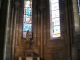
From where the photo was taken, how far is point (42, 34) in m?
11.7

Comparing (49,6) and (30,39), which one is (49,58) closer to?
(30,39)

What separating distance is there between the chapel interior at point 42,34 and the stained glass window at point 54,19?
6.3 inches

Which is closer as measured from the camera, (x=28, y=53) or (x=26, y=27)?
(x=28, y=53)

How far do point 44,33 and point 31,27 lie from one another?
0.99 m

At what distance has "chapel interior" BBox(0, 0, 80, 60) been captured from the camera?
34.4ft

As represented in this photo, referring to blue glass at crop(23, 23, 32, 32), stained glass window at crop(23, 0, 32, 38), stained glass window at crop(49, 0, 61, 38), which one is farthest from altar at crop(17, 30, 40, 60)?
stained glass window at crop(49, 0, 61, 38)

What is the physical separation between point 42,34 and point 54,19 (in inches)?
52.1

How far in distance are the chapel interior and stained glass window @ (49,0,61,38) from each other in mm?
161

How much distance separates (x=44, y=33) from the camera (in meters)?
11.7

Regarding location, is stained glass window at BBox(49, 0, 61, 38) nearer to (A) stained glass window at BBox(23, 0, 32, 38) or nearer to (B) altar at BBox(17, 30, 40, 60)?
(A) stained glass window at BBox(23, 0, 32, 38)

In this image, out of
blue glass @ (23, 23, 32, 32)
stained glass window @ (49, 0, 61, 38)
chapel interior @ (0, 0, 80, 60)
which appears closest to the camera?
chapel interior @ (0, 0, 80, 60)

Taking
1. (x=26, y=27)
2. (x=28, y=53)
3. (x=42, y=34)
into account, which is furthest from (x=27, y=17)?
(x=28, y=53)

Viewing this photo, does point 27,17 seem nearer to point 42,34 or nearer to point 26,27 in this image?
point 26,27

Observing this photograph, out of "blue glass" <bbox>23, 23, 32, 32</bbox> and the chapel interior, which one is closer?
the chapel interior
